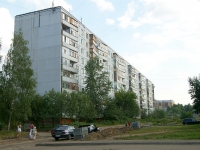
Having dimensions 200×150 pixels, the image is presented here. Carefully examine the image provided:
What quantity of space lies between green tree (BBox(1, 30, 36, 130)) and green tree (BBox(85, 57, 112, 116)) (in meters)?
26.2

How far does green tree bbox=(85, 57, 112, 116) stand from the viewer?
202 feet

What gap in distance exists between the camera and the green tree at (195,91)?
146 feet

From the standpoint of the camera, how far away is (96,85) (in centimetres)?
6231

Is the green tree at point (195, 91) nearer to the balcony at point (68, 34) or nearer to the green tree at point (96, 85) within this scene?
the green tree at point (96, 85)

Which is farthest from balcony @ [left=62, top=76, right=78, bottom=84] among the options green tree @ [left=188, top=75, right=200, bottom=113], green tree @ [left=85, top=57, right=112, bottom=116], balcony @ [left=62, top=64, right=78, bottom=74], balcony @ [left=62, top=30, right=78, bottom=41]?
green tree @ [left=188, top=75, right=200, bottom=113]

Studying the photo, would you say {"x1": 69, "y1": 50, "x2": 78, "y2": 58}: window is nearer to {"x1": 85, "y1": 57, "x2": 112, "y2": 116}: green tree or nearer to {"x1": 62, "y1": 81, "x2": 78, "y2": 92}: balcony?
{"x1": 85, "y1": 57, "x2": 112, "y2": 116}: green tree

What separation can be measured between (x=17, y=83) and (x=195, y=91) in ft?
99.4

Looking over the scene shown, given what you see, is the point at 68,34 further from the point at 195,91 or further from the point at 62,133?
the point at 62,133

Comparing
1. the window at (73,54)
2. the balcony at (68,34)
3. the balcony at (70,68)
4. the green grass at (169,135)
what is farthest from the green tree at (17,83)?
the window at (73,54)

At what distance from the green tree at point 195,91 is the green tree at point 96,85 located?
2224cm

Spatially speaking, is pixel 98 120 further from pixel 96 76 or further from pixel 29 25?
pixel 29 25

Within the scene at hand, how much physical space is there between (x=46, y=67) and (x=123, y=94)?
28.1 m

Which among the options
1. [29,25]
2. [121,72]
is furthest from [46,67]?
[121,72]

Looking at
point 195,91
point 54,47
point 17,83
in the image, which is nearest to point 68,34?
point 54,47
